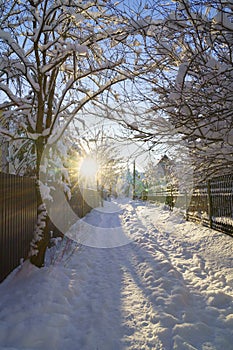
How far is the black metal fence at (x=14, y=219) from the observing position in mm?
3632

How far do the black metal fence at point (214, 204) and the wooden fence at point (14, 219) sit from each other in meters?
4.75

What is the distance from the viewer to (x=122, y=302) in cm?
346

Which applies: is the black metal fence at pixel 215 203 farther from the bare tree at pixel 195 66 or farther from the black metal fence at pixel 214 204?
the bare tree at pixel 195 66

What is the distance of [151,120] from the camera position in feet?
13.9

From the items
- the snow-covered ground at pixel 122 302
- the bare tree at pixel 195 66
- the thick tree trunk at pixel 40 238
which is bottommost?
the snow-covered ground at pixel 122 302

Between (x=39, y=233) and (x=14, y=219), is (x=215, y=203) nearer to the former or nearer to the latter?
(x=39, y=233)

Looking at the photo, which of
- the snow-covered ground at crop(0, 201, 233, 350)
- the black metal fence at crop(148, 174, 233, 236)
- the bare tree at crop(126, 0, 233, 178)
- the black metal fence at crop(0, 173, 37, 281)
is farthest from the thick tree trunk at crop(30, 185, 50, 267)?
the black metal fence at crop(148, 174, 233, 236)

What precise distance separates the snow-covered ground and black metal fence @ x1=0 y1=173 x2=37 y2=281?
300 millimetres

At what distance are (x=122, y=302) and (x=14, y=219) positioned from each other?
7.12ft

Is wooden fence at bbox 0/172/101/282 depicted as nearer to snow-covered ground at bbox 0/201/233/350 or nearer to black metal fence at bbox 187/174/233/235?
snow-covered ground at bbox 0/201/233/350

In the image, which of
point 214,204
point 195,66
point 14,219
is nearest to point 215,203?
point 214,204

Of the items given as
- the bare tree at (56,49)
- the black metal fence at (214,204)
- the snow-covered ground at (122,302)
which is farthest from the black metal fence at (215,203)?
the bare tree at (56,49)

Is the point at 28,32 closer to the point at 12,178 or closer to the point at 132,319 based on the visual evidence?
the point at 12,178

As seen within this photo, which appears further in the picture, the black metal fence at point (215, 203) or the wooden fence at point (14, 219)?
the black metal fence at point (215, 203)
